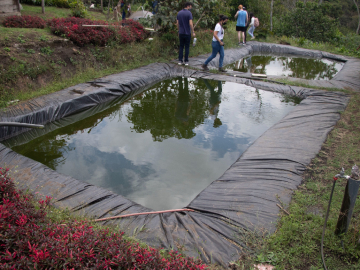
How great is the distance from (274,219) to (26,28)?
719cm

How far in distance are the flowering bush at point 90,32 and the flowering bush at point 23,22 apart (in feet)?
1.13

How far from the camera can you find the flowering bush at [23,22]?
6.74 metres

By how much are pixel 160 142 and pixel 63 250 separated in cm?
283

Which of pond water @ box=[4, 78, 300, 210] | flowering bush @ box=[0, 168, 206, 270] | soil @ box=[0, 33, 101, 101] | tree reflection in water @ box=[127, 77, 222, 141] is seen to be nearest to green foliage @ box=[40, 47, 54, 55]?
soil @ box=[0, 33, 101, 101]

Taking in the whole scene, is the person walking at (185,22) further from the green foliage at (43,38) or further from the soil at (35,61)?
the green foliage at (43,38)

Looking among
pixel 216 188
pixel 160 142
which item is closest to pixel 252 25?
pixel 160 142

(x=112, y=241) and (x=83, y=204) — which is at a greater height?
(x=112, y=241)

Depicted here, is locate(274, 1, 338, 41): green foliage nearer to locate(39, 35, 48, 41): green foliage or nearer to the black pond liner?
the black pond liner

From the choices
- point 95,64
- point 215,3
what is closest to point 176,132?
point 95,64

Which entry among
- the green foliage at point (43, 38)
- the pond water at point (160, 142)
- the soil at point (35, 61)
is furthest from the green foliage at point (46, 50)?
the pond water at point (160, 142)

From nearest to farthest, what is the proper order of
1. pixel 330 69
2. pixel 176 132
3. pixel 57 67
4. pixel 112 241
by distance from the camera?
pixel 112 241 < pixel 176 132 < pixel 57 67 < pixel 330 69

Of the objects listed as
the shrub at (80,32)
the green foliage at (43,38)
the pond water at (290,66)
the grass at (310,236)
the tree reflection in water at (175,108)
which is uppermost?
the shrub at (80,32)

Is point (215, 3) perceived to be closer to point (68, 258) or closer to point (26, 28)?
point (26, 28)

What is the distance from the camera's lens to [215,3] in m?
9.55
